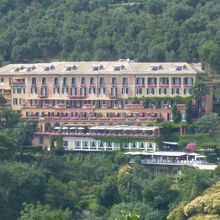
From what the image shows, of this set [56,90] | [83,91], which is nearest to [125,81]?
[83,91]

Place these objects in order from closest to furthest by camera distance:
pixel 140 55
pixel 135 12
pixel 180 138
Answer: pixel 180 138, pixel 140 55, pixel 135 12

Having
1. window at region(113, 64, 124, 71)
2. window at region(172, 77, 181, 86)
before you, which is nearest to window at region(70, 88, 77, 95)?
window at region(113, 64, 124, 71)

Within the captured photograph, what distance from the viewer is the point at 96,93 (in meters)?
79.8

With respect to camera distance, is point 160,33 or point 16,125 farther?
point 160,33

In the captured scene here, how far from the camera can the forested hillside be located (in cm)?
8538

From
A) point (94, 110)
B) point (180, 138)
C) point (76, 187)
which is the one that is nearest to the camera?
point (76, 187)

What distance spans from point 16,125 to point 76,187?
12.0m

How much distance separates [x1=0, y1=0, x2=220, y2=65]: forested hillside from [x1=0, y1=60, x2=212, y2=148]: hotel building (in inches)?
215

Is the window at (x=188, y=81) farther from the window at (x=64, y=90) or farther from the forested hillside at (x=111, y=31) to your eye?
the window at (x=64, y=90)

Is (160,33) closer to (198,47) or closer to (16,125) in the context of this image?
(198,47)

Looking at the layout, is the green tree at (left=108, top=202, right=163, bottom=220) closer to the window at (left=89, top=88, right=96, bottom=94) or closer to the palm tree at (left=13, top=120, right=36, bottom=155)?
the palm tree at (left=13, top=120, right=36, bottom=155)

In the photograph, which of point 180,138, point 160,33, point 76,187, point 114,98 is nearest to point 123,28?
point 160,33

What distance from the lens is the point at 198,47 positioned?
276 feet

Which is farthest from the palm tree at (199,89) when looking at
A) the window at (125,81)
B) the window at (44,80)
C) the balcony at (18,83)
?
the balcony at (18,83)
